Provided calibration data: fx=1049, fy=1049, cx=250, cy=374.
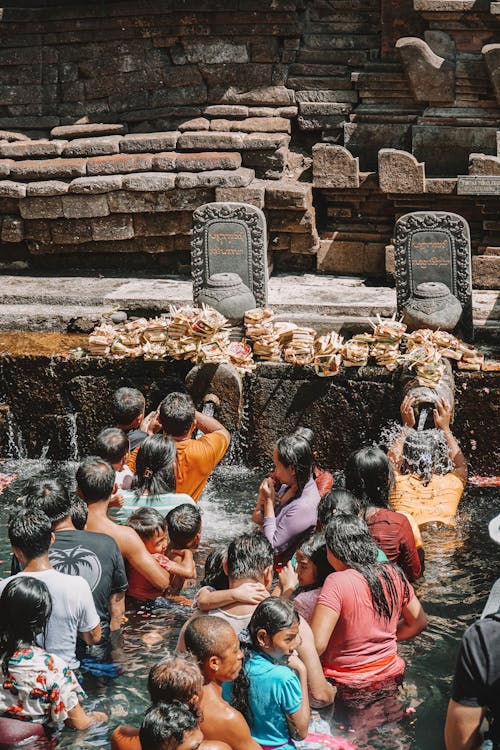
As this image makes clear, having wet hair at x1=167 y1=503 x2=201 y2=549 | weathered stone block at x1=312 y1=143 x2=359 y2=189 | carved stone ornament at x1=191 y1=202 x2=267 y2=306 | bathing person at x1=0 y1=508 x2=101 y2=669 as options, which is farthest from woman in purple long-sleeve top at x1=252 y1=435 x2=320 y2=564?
weathered stone block at x1=312 y1=143 x2=359 y2=189

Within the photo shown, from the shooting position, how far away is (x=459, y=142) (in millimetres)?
11672

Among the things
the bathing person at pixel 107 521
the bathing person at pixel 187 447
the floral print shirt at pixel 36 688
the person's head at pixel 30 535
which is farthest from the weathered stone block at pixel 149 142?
the floral print shirt at pixel 36 688

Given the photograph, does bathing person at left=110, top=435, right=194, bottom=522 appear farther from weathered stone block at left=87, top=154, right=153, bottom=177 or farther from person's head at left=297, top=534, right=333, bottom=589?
weathered stone block at left=87, top=154, right=153, bottom=177

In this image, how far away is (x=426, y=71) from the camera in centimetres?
1156

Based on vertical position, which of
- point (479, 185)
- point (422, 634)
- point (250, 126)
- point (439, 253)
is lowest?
point (422, 634)

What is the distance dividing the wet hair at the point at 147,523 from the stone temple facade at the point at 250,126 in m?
6.36

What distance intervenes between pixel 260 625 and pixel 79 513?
166cm

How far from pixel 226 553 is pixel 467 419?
174 inches

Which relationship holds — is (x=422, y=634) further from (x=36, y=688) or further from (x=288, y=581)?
(x=36, y=688)

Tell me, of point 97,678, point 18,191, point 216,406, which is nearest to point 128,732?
point 97,678

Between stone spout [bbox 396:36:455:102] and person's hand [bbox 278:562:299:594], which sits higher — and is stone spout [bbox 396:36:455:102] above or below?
above

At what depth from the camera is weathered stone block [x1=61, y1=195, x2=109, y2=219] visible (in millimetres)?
11961

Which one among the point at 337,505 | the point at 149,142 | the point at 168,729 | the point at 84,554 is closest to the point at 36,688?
the point at 84,554

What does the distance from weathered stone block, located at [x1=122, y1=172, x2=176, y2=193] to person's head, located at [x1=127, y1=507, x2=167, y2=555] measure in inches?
257
